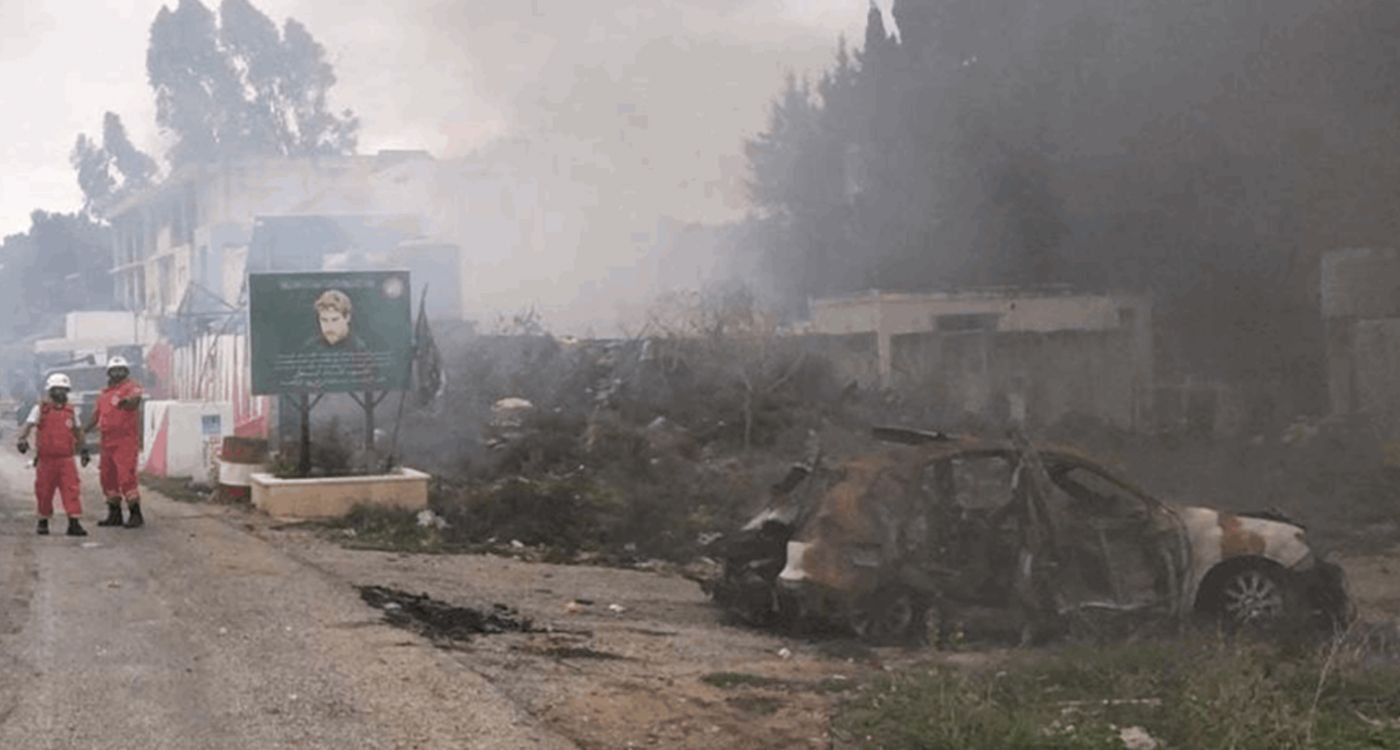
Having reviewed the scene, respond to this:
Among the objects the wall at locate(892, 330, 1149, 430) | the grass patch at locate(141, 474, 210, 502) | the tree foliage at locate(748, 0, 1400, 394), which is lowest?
the grass patch at locate(141, 474, 210, 502)

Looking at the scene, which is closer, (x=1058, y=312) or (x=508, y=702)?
(x=508, y=702)

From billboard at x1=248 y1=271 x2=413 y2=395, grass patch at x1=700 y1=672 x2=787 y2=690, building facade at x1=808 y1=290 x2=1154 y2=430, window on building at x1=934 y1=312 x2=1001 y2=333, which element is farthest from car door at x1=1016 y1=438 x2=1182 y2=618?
window on building at x1=934 y1=312 x2=1001 y2=333

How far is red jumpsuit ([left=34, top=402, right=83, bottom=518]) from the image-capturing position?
12688 mm

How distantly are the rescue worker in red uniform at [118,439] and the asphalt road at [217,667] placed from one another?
183 cm

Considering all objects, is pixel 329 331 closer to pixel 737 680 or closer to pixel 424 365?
pixel 424 365

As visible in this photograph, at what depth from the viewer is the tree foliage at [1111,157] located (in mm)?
24922

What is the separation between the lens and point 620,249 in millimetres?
27547

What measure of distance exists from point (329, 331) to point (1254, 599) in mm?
9472

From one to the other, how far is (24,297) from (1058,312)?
56455 mm

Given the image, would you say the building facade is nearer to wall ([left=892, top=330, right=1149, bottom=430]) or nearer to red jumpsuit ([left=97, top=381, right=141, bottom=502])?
wall ([left=892, top=330, right=1149, bottom=430])

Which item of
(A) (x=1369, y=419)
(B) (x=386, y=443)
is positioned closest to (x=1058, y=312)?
(A) (x=1369, y=419)

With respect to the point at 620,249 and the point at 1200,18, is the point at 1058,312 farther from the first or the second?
the point at 620,249

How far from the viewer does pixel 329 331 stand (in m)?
15.6

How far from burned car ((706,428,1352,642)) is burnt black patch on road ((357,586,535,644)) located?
1.56 meters
